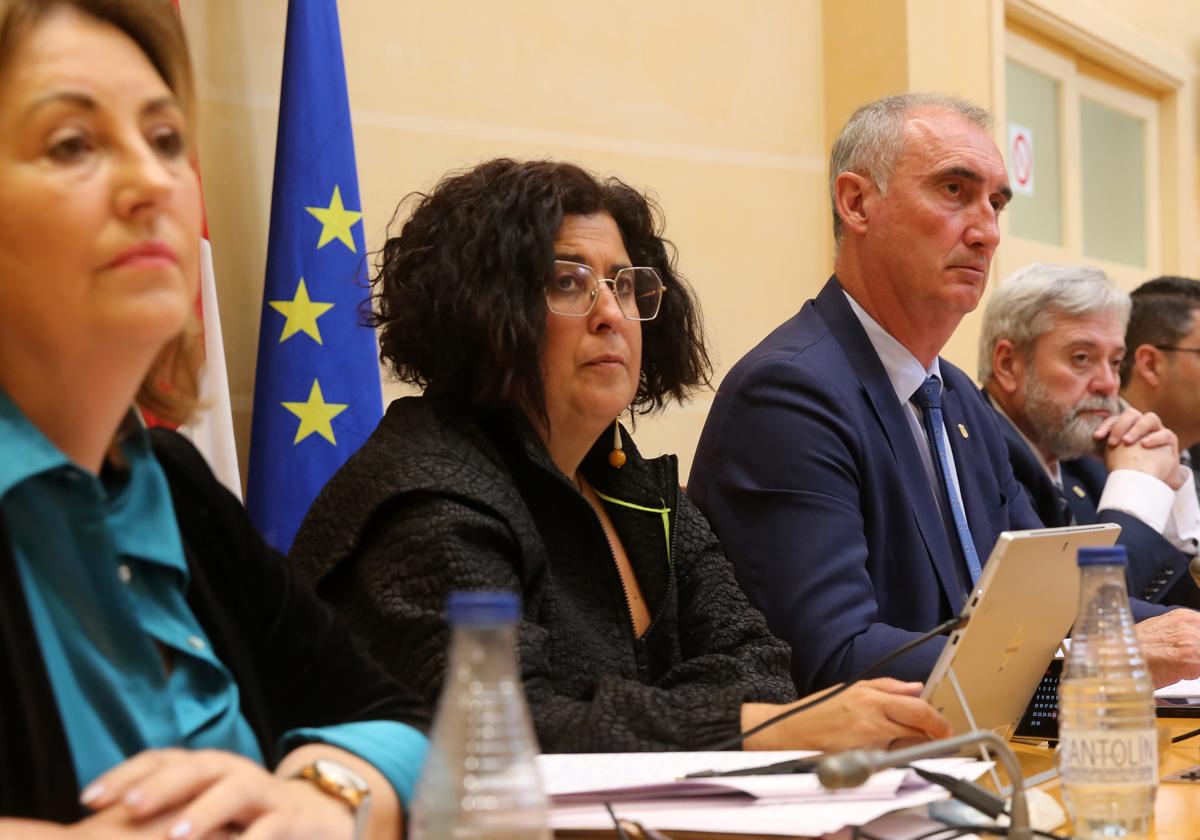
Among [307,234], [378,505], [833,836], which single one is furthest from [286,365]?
[833,836]

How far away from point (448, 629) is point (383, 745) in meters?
0.44

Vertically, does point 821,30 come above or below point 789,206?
above

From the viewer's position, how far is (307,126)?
118 inches

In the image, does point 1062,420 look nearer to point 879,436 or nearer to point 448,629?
point 879,436

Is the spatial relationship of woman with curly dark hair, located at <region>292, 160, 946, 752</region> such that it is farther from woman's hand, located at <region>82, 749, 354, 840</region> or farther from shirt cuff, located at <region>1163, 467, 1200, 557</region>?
shirt cuff, located at <region>1163, 467, 1200, 557</region>

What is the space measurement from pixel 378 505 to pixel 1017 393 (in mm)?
2752

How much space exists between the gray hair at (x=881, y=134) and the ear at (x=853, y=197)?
0.01 metres

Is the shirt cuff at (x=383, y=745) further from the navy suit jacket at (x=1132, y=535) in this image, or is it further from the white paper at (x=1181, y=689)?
the navy suit jacket at (x=1132, y=535)

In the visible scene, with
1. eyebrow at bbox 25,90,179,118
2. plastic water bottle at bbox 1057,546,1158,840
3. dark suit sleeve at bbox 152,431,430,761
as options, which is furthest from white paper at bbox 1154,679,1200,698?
eyebrow at bbox 25,90,179,118

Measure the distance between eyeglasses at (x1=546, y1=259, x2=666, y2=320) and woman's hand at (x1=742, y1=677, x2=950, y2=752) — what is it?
0.73 m

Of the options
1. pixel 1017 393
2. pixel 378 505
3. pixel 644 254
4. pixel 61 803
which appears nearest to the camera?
pixel 61 803

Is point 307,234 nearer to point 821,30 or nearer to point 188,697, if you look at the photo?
point 188,697

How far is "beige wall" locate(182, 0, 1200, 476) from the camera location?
313cm

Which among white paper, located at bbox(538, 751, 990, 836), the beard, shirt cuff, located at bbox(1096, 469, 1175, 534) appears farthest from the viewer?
the beard
